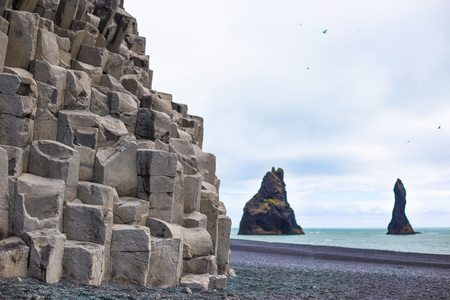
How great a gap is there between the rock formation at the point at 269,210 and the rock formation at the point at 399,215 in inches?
963

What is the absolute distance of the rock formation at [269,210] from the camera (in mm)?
100562

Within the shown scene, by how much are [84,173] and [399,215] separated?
103 m

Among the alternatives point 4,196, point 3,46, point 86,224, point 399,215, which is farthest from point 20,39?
point 399,215

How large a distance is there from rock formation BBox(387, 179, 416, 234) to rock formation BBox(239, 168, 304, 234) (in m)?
24.5

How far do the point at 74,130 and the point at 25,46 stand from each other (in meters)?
2.88

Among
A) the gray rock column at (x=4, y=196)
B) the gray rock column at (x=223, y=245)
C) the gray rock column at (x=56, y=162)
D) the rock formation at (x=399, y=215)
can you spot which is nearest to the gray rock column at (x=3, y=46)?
the gray rock column at (x=56, y=162)

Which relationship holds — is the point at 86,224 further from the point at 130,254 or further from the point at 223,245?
the point at 223,245

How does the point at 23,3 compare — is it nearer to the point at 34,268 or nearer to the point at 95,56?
the point at 95,56

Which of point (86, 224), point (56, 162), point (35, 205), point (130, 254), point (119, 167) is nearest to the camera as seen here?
point (35, 205)

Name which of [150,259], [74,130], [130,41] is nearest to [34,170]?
[74,130]

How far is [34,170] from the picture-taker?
11.5 metres

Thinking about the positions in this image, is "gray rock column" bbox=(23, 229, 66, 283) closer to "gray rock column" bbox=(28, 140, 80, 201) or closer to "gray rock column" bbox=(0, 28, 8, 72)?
"gray rock column" bbox=(28, 140, 80, 201)

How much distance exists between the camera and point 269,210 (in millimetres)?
100500

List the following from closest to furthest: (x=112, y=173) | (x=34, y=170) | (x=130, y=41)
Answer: (x=34, y=170), (x=112, y=173), (x=130, y=41)
